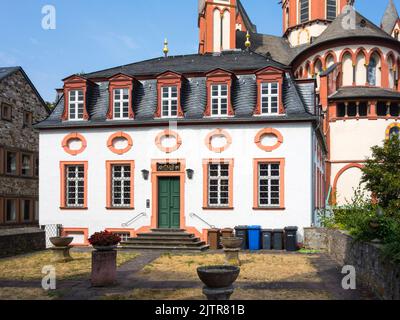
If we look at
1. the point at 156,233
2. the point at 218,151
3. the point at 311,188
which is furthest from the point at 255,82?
the point at 156,233

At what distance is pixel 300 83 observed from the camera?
21.5m

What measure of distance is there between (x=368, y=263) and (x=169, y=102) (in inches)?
504

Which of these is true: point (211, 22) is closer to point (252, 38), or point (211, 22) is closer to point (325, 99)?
point (252, 38)

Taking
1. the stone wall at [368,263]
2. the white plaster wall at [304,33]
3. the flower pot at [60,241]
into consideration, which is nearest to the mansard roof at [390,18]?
the white plaster wall at [304,33]

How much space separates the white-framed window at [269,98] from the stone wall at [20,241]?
1070cm

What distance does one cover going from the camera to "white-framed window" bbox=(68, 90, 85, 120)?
2188 centimetres

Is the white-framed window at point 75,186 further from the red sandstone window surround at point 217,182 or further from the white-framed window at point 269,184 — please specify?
the white-framed window at point 269,184

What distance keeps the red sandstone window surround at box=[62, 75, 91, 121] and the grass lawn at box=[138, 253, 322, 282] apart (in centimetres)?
871

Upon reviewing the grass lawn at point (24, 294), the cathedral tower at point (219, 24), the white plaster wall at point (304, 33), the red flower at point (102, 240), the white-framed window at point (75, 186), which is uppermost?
the white plaster wall at point (304, 33)

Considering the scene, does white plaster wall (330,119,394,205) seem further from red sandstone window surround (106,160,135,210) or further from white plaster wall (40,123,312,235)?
red sandstone window surround (106,160,135,210)

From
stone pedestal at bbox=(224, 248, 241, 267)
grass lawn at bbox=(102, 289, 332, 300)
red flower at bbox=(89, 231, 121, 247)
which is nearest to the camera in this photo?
grass lawn at bbox=(102, 289, 332, 300)

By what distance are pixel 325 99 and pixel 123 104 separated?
67.9 ft

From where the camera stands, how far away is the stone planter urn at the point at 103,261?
11320mm

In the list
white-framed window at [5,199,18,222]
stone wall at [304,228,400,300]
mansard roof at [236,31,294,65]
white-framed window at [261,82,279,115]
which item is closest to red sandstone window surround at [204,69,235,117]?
white-framed window at [261,82,279,115]
